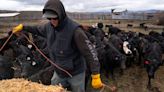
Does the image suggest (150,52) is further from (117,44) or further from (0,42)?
(0,42)

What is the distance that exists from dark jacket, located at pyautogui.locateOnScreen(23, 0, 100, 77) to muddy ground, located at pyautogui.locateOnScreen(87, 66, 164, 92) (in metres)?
4.97

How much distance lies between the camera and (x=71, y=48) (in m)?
5.61

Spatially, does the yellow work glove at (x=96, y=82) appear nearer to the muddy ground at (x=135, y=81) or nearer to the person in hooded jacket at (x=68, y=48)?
the person in hooded jacket at (x=68, y=48)

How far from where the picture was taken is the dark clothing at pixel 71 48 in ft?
17.7

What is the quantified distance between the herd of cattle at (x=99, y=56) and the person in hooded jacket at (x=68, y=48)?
303 centimetres

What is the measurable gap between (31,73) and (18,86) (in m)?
5.14

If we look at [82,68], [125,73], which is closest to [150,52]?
[125,73]

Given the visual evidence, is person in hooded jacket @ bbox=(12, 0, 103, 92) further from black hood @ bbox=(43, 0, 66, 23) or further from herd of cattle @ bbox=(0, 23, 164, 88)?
herd of cattle @ bbox=(0, 23, 164, 88)

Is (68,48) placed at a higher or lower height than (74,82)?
higher

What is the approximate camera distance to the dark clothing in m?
5.40

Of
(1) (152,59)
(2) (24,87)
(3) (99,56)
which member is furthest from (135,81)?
(2) (24,87)

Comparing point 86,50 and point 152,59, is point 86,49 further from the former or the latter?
point 152,59

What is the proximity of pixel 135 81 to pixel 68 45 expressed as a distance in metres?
7.05

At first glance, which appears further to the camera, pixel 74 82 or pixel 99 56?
pixel 99 56
